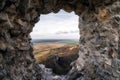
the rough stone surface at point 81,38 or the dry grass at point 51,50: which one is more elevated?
the rough stone surface at point 81,38

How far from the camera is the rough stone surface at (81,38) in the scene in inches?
545

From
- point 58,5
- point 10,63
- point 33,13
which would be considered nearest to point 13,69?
point 10,63

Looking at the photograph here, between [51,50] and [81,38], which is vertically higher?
[81,38]

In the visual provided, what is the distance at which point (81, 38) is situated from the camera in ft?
67.4

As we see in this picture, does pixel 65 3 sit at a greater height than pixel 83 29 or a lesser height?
greater

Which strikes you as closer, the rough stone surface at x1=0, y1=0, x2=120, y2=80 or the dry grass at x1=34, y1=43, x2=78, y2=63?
the rough stone surface at x1=0, y1=0, x2=120, y2=80

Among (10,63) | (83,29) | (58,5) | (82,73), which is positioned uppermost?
(58,5)

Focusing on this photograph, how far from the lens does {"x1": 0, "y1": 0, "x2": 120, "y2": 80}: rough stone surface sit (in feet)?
45.4

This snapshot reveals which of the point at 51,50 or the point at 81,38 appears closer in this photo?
the point at 81,38

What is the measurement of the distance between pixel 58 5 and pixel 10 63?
205 inches

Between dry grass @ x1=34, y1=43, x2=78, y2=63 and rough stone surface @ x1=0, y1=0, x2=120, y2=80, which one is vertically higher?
rough stone surface @ x1=0, y1=0, x2=120, y2=80

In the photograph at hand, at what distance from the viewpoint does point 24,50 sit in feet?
52.1

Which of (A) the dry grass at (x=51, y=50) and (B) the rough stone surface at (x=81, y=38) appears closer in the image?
(B) the rough stone surface at (x=81, y=38)

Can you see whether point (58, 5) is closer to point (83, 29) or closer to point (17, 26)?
point (83, 29)
